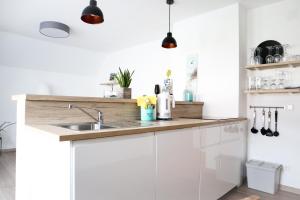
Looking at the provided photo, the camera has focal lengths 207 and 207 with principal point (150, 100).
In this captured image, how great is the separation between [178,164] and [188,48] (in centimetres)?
202

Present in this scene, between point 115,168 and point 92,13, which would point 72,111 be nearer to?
point 115,168

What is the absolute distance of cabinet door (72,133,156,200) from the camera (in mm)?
1029

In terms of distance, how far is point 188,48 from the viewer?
123 inches

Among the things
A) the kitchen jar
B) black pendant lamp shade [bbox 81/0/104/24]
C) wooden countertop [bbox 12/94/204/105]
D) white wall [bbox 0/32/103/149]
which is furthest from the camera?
white wall [bbox 0/32/103/149]

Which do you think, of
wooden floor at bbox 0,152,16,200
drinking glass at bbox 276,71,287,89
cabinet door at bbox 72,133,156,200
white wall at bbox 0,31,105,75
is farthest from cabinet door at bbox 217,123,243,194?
white wall at bbox 0,31,105,75

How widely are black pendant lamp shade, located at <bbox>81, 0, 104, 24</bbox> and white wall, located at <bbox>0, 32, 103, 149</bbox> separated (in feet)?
9.26

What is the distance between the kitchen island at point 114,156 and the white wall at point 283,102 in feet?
Result: 2.37

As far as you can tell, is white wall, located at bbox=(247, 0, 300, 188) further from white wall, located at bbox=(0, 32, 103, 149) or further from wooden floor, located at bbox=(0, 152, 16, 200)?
white wall, located at bbox=(0, 32, 103, 149)

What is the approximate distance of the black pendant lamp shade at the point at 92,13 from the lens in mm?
1814

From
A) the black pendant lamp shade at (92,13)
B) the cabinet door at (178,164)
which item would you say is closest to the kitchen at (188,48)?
the black pendant lamp shade at (92,13)

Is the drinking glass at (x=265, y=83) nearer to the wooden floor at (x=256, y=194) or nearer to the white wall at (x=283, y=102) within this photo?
the white wall at (x=283, y=102)

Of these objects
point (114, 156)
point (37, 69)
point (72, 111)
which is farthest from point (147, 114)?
point (37, 69)

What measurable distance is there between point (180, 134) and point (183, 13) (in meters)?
2.02

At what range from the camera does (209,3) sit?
264 centimetres
